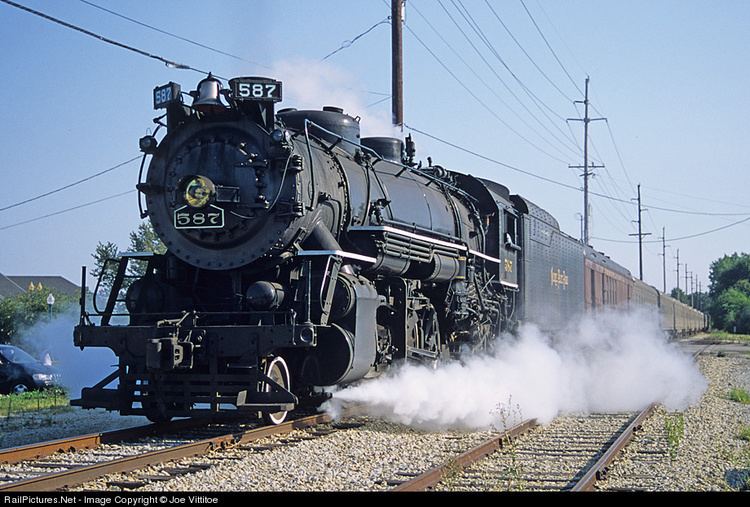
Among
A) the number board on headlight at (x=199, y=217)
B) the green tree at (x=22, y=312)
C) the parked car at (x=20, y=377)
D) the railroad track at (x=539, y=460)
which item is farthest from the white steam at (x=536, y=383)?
the green tree at (x=22, y=312)

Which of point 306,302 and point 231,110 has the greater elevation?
point 231,110

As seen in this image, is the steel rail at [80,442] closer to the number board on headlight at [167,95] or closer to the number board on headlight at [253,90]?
the number board on headlight at [167,95]

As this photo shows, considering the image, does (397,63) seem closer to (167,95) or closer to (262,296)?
(167,95)

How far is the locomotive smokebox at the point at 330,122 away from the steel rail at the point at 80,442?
3746 millimetres

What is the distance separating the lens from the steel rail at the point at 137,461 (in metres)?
5.91

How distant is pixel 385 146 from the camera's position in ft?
40.0

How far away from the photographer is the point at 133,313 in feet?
30.4

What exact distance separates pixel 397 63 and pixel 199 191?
9.74 metres

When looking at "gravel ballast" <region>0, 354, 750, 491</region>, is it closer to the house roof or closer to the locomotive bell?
the locomotive bell

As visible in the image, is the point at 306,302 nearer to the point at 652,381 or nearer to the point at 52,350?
the point at 652,381

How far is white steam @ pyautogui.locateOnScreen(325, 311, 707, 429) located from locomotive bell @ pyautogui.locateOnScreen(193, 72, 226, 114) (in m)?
3.60

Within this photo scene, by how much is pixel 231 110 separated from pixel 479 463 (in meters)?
4.44

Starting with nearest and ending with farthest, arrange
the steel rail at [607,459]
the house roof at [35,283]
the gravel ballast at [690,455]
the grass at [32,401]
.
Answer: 1. the steel rail at [607,459]
2. the gravel ballast at [690,455]
3. the grass at [32,401]
4. the house roof at [35,283]
